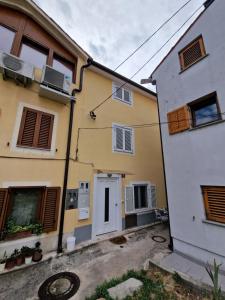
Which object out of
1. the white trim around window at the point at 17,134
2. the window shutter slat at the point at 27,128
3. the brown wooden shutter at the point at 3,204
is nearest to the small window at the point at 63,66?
the white trim around window at the point at 17,134

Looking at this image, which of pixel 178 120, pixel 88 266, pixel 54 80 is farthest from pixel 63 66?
pixel 88 266

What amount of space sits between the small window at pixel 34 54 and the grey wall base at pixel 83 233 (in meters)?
7.39

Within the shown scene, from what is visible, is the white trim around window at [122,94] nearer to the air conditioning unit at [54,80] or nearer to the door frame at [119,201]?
the air conditioning unit at [54,80]

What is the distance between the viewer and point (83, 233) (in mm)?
6516

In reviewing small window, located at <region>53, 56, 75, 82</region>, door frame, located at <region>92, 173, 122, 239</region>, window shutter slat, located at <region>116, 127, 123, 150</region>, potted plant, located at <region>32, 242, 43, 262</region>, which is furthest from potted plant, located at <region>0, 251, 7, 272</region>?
small window, located at <region>53, 56, 75, 82</region>

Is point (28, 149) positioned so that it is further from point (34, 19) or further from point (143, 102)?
point (143, 102)

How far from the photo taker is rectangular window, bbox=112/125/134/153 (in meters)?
8.60

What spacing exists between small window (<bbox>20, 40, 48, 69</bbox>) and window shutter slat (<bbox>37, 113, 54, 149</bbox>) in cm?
246

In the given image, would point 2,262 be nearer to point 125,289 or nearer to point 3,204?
point 3,204

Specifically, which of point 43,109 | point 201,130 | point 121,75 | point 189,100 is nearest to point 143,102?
point 121,75

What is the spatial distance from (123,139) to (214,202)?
5.47 meters

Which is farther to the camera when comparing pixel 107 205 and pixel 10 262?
pixel 107 205

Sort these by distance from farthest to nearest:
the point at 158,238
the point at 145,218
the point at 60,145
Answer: the point at 145,218
the point at 158,238
the point at 60,145

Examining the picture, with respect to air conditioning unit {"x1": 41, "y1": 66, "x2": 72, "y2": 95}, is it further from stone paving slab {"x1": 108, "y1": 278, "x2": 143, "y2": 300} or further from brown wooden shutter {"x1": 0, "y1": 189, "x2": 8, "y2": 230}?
stone paving slab {"x1": 108, "y1": 278, "x2": 143, "y2": 300}
